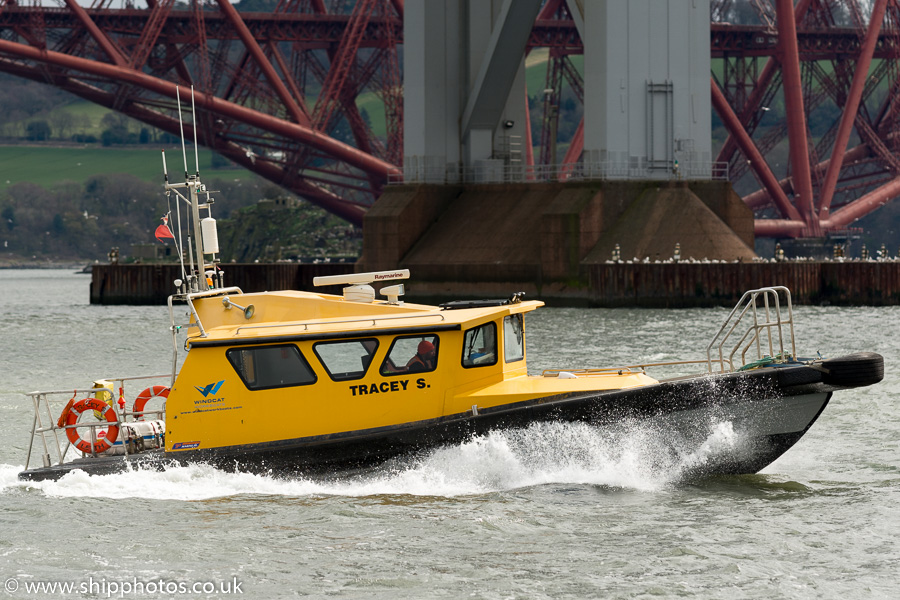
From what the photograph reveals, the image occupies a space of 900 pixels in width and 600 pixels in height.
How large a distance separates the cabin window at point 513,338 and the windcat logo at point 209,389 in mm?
3595

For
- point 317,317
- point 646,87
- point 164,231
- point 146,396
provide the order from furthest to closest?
1. point 646,87
2. point 146,396
3. point 317,317
4. point 164,231

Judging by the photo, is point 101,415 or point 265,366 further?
point 101,415

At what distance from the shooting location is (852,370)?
15.0 meters

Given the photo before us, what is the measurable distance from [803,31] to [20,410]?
3342 inches

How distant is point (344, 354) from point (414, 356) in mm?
857

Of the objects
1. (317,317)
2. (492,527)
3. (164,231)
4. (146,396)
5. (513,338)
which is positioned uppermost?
(164,231)

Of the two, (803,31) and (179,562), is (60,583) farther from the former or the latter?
(803,31)

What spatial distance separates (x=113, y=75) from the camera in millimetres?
78062

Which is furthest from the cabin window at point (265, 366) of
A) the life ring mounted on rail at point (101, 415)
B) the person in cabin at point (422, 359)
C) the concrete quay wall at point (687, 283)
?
the concrete quay wall at point (687, 283)

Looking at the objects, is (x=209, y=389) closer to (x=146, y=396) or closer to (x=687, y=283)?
(x=146, y=396)

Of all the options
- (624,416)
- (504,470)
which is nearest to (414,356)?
(504,470)

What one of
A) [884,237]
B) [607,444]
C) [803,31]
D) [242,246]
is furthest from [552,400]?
[884,237]

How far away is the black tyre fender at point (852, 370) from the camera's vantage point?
49.3ft

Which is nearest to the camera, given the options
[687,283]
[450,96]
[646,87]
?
[687,283]
